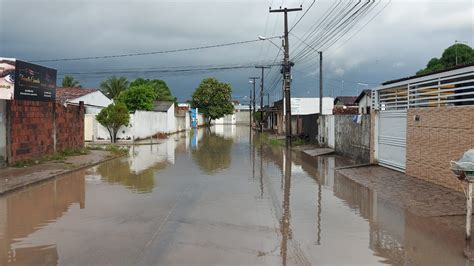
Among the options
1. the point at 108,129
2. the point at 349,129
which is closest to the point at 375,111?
the point at 349,129

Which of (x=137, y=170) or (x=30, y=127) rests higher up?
(x=30, y=127)

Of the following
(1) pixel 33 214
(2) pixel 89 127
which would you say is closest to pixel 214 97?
(2) pixel 89 127

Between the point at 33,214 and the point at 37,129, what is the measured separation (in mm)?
10475

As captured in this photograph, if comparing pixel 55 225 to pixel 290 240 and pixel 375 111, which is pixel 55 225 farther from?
pixel 375 111

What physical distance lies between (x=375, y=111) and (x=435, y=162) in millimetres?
5731

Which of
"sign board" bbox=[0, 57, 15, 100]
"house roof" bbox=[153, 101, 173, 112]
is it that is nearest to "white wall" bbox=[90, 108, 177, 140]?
"house roof" bbox=[153, 101, 173, 112]

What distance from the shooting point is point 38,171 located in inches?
620

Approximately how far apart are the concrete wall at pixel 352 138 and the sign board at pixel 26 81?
14.2 metres

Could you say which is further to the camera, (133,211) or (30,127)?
(30,127)

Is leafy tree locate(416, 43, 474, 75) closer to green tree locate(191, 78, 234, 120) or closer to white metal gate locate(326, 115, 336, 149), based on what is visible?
white metal gate locate(326, 115, 336, 149)

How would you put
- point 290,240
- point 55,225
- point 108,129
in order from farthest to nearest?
point 108,129
point 55,225
point 290,240

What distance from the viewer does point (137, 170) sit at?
690 inches

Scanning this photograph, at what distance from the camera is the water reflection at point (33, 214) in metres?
6.46

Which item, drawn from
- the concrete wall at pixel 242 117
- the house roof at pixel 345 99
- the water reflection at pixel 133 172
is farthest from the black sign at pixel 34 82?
the concrete wall at pixel 242 117
